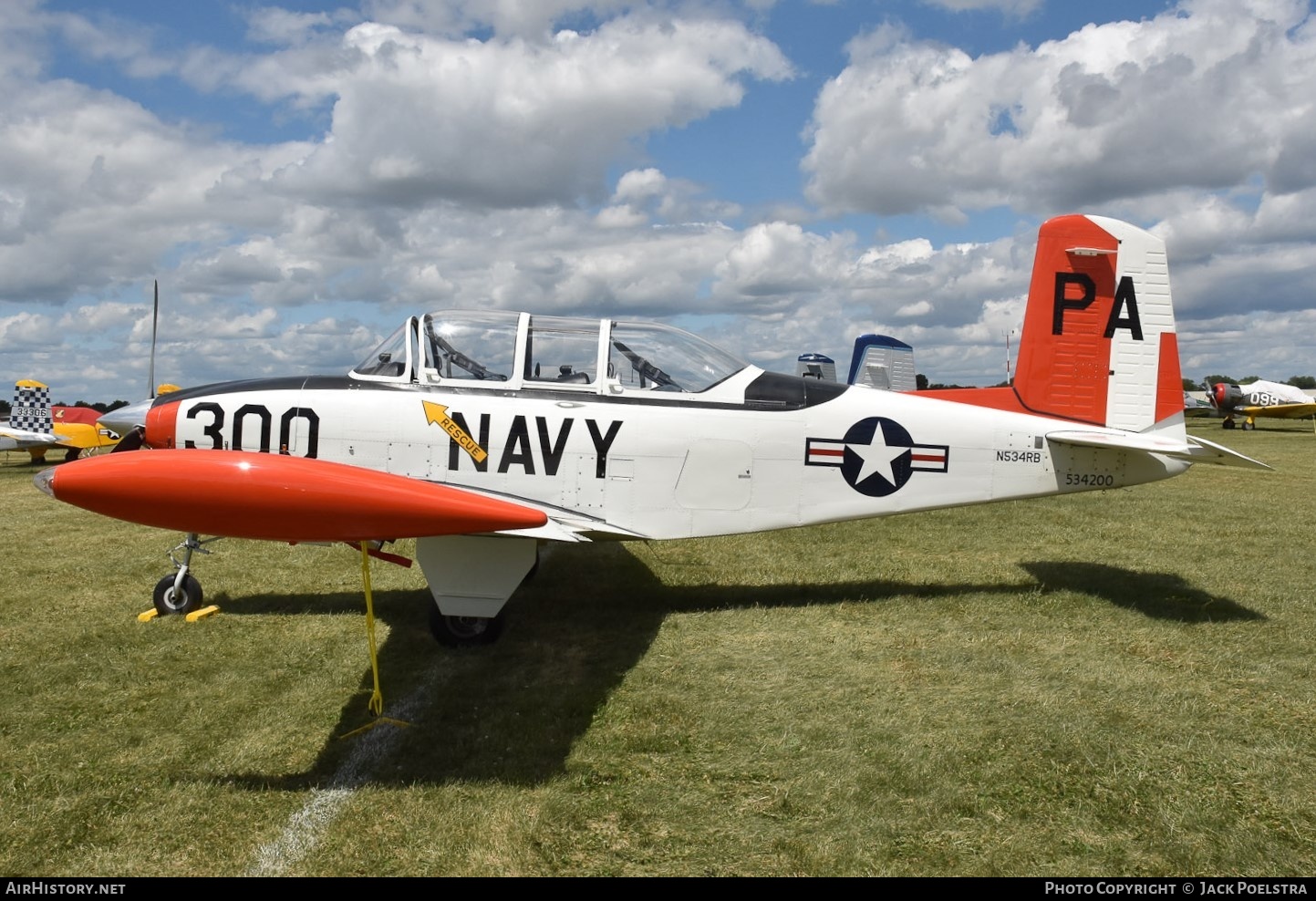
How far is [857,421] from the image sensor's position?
6512 millimetres

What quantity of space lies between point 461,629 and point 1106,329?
19.3 ft

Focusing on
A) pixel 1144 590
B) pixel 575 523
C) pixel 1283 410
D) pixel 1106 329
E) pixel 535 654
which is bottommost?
pixel 535 654

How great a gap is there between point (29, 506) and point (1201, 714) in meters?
15.5

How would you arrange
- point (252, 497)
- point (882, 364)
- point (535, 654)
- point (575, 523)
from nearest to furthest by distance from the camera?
1. point (252, 497)
2. point (535, 654)
3. point (575, 523)
4. point (882, 364)

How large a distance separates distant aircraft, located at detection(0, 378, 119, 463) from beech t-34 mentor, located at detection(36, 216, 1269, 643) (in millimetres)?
18558

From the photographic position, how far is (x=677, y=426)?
621cm

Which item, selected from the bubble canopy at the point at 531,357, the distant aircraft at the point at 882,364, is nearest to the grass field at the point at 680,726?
the bubble canopy at the point at 531,357

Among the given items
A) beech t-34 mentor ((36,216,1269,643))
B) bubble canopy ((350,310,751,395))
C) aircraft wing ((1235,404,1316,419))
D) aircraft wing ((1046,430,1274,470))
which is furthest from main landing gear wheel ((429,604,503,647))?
aircraft wing ((1235,404,1316,419))

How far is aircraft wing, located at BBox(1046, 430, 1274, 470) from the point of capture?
641cm

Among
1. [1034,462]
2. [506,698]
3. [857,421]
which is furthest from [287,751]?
[1034,462]

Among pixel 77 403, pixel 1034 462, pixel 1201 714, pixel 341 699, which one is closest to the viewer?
pixel 1201 714

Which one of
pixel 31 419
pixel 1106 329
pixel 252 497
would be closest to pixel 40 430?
pixel 31 419

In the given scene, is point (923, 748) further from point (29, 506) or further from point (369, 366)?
point (29, 506)

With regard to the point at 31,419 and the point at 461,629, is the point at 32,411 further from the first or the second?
the point at 461,629
